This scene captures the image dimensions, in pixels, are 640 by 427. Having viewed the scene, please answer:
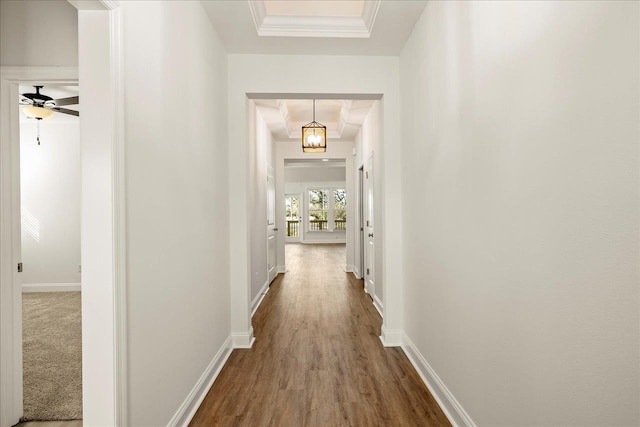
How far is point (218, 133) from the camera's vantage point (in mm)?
3004

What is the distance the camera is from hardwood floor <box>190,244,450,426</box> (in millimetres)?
2195

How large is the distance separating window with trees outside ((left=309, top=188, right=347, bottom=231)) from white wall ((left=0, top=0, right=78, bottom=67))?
482 inches

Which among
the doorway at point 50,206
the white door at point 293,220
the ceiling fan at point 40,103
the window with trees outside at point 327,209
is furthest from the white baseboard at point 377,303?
the white door at point 293,220

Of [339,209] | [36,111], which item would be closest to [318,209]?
[339,209]

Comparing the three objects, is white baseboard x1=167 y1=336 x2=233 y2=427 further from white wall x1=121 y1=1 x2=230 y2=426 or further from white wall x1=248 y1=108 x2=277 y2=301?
white wall x1=248 y1=108 x2=277 y2=301

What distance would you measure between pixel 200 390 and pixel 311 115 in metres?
5.18

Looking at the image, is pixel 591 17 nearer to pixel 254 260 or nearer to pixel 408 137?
pixel 408 137

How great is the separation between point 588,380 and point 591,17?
1.15 metres

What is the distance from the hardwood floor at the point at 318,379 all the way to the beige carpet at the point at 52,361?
1.02m

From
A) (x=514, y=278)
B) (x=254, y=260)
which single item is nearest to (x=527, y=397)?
(x=514, y=278)

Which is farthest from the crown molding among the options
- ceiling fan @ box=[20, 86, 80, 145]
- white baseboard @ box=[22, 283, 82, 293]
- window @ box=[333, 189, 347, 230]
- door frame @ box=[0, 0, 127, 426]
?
window @ box=[333, 189, 347, 230]

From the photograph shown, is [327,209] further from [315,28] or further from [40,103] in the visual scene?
[315,28]

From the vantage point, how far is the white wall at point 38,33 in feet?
7.20

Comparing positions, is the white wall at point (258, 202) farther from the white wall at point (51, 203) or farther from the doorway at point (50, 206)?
the white wall at point (51, 203)
